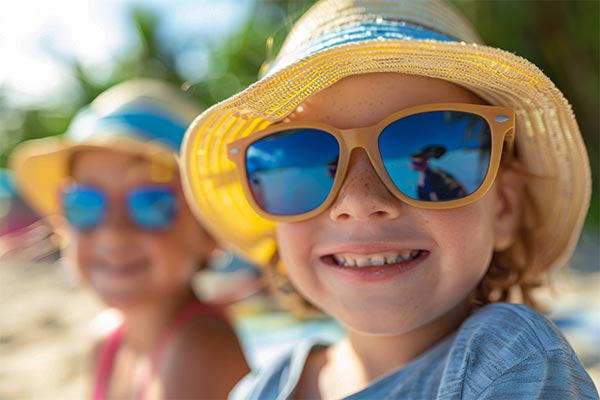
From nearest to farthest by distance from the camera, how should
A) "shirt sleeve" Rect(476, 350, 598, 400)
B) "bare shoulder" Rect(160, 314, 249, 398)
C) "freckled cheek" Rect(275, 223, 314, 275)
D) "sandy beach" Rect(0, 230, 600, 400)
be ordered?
"shirt sleeve" Rect(476, 350, 598, 400), "freckled cheek" Rect(275, 223, 314, 275), "bare shoulder" Rect(160, 314, 249, 398), "sandy beach" Rect(0, 230, 600, 400)

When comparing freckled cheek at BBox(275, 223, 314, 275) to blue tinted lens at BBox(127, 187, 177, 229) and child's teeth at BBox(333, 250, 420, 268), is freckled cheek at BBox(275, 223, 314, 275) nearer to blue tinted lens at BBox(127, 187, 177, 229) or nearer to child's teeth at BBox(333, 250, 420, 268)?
child's teeth at BBox(333, 250, 420, 268)

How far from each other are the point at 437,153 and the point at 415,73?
0.18 m

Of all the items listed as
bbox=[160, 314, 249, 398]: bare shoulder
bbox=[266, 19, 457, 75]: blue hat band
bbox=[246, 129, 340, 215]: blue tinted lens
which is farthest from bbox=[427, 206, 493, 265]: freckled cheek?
bbox=[160, 314, 249, 398]: bare shoulder

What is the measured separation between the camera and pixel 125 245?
2488mm

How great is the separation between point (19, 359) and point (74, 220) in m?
3.54

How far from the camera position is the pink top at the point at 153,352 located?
8.49 ft

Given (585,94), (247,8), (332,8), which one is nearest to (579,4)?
(585,94)

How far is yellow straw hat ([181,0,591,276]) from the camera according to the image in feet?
4.19

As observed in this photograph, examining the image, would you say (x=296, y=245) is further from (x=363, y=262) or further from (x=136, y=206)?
(x=136, y=206)

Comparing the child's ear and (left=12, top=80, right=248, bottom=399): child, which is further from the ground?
the child's ear

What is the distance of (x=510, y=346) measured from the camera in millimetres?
1215

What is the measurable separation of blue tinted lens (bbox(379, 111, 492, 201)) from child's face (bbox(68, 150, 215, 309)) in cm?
139

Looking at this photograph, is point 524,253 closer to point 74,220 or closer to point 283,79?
point 283,79

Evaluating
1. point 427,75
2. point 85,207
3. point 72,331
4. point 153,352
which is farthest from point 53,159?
point 72,331
